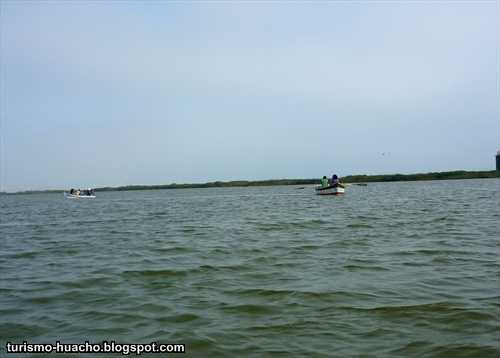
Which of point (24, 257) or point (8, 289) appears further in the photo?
point (24, 257)

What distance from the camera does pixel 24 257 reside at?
448 inches

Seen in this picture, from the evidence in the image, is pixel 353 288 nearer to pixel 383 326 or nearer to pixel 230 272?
pixel 383 326

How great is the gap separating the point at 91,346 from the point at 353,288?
13.1 ft

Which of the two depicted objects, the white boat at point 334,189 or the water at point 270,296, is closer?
the water at point 270,296

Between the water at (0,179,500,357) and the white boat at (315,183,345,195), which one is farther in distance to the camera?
the white boat at (315,183,345,195)

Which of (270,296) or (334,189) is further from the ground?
(334,189)

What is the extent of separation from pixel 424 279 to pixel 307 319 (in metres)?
2.97

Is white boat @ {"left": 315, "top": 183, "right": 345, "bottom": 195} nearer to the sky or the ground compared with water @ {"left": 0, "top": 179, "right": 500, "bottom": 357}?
nearer to the sky

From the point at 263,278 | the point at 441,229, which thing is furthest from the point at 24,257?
the point at 441,229

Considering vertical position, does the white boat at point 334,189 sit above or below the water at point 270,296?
above

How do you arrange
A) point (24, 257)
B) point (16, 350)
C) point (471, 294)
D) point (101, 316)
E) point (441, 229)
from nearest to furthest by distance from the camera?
point (16, 350), point (101, 316), point (471, 294), point (24, 257), point (441, 229)

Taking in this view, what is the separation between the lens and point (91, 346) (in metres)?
4.77

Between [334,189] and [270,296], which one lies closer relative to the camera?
[270,296]

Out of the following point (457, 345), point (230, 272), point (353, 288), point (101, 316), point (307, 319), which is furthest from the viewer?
point (230, 272)
